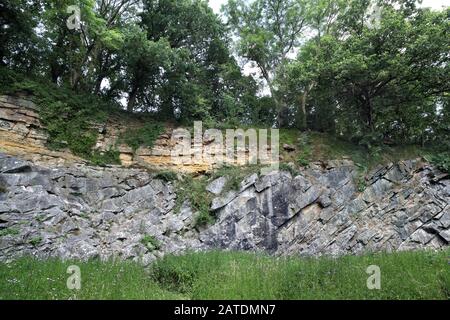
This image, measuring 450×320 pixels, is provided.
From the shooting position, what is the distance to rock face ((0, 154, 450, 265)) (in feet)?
31.0

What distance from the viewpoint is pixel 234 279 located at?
6.46 metres

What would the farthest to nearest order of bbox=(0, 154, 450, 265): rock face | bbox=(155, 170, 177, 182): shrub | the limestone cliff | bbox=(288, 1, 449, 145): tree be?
1. bbox=(288, 1, 449, 145): tree
2. bbox=(155, 170, 177, 182): shrub
3. the limestone cliff
4. bbox=(0, 154, 450, 265): rock face

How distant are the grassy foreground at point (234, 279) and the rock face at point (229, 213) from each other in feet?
7.28

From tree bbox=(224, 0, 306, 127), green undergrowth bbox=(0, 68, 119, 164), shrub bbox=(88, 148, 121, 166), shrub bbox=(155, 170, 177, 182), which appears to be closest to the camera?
green undergrowth bbox=(0, 68, 119, 164)

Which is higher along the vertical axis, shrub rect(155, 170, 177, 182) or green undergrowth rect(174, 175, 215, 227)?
shrub rect(155, 170, 177, 182)

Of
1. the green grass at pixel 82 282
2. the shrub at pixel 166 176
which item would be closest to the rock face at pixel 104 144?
the shrub at pixel 166 176

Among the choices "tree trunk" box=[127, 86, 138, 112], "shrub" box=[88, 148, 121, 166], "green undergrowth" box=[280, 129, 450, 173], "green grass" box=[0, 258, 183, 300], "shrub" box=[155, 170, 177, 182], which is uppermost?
"tree trunk" box=[127, 86, 138, 112]

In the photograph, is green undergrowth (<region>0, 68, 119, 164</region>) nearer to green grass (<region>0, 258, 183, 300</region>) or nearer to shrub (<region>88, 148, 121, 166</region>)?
shrub (<region>88, 148, 121, 166</region>)

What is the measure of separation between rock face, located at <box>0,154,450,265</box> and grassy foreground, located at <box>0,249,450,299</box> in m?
2.22

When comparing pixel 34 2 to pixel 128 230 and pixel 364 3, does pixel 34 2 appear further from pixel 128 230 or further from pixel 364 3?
pixel 364 3

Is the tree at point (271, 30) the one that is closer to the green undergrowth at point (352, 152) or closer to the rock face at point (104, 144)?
the green undergrowth at point (352, 152)

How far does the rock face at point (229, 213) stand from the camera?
9.44 metres

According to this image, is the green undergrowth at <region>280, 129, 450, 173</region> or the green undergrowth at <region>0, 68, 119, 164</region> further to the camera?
the green undergrowth at <region>280, 129, 450, 173</region>

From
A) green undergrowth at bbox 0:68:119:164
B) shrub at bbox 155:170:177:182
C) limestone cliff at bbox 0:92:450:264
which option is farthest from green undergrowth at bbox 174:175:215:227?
green undergrowth at bbox 0:68:119:164
